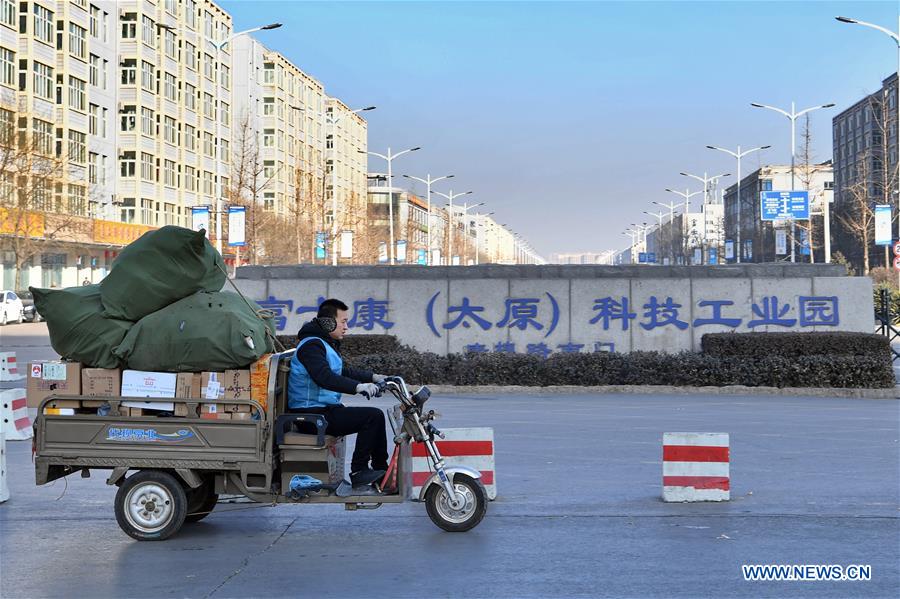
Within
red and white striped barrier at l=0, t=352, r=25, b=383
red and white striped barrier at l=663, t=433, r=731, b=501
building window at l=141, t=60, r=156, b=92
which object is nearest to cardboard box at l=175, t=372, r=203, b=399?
red and white striped barrier at l=663, t=433, r=731, b=501

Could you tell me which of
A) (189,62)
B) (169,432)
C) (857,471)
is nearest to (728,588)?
(169,432)

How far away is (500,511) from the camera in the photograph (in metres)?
9.21

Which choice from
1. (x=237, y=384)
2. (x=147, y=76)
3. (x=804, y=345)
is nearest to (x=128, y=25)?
(x=147, y=76)

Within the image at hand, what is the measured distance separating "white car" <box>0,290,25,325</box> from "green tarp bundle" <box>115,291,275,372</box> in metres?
45.4

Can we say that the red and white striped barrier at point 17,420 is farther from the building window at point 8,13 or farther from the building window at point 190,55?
the building window at point 190,55

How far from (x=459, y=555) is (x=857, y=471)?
5520mm

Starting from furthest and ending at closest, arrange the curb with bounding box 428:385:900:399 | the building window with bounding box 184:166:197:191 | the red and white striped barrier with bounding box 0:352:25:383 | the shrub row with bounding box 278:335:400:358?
the building window with bounding box 184:166:197:191 < the shrub row with bounding box 278:335:400:358 < the red and white striped barrier with bounding box 0:352:25:383 < the curb with bounding box 428:385:900:399

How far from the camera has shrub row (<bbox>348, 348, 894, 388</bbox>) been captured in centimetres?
1998

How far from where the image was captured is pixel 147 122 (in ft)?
239

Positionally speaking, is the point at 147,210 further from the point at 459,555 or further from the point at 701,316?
the point at 459,555

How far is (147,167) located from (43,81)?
13.8m

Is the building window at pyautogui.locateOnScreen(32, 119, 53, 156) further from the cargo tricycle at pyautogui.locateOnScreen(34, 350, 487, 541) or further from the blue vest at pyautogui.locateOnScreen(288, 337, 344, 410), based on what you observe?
the blue vest at pyautogui.locateOnScreen(288, 337, 344, 410)

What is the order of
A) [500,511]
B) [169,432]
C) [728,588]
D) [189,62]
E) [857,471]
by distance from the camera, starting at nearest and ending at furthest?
[728,588] → [169,432] → [500,511] → [857,471] → [189,62]

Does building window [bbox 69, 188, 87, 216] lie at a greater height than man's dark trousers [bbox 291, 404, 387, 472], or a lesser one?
greater
